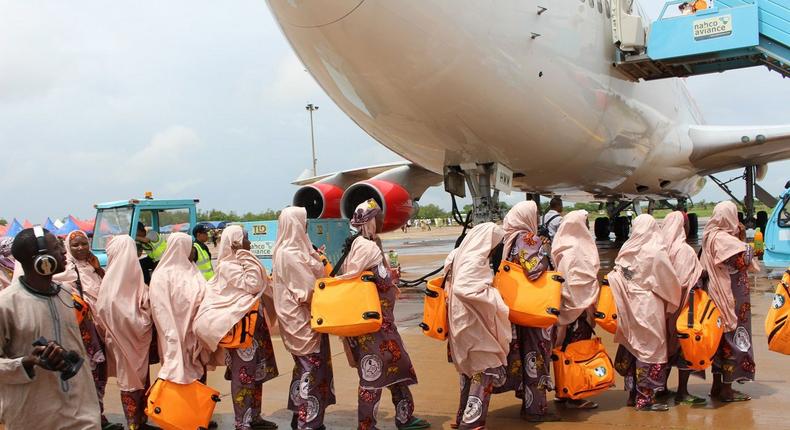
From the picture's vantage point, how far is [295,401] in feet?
14.1

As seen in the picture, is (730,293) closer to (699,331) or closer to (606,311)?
(699,331)

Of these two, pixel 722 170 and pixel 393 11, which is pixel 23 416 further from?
pixel 722 170

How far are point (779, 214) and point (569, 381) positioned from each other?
8713mm

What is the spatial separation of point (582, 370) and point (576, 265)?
0.65 meters

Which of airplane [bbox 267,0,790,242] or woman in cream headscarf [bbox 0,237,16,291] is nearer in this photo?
woman in cream headscarf [bbox 0,237,16,291]

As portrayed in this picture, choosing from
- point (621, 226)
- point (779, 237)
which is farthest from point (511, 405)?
point (621, 226)

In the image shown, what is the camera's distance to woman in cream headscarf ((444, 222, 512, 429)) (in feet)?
12.4

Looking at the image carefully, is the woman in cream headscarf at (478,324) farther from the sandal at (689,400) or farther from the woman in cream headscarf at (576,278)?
the sandal at (689,400)

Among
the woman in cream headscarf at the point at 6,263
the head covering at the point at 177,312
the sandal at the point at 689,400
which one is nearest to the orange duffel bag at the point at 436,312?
the head covering at the point at 177,312

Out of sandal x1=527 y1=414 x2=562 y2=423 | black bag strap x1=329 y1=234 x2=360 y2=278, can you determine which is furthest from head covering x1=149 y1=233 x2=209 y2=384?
sandal x1=527 y1=414 x2=562 y2=423

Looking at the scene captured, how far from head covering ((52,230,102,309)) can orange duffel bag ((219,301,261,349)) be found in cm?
109

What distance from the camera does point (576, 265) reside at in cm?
434

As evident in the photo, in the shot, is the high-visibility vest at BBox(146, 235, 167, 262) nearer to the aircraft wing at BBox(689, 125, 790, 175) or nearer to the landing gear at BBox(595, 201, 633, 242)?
the aircraft wing at BBox(689, 125, 790, 175)

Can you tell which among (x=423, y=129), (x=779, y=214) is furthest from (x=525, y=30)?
(x=779, y=214)
